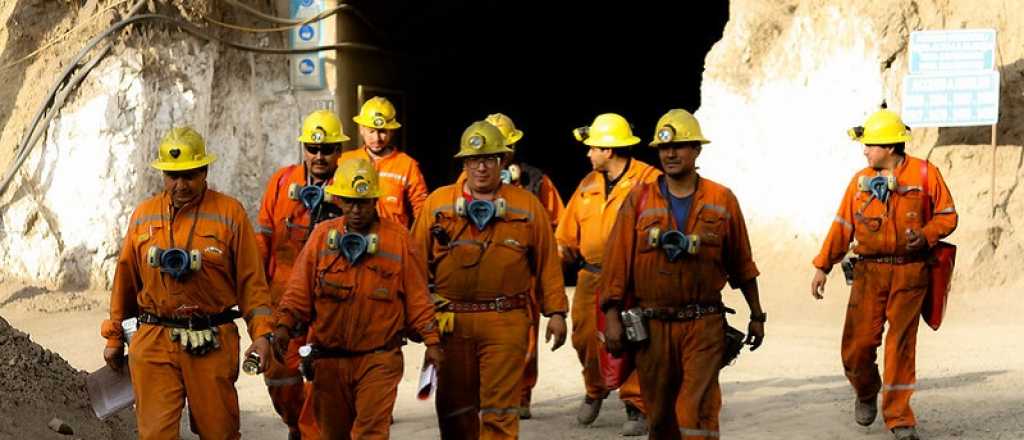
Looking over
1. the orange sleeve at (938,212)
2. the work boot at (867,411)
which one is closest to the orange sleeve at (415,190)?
the work boot at (867,411)

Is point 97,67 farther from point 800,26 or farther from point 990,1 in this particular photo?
point 990,1

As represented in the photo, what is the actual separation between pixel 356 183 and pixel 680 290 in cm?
175

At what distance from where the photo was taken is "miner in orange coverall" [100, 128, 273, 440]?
7.73m

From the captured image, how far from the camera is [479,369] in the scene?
28.5 feet

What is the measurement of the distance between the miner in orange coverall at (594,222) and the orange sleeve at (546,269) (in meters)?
1.85

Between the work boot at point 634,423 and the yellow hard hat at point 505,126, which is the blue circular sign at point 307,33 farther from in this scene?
the work boot at point 634,423

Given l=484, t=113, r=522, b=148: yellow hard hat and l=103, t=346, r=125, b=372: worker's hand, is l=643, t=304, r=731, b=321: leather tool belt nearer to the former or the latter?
l=103, t=346, r=125, b=372: worker's hand

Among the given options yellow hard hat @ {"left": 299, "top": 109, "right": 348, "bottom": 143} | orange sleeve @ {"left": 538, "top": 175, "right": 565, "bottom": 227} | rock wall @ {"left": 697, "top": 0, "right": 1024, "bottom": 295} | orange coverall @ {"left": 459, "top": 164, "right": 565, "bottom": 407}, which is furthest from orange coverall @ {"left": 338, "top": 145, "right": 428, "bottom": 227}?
rock wall @ {"left": 697, "top": 0, "right": 1024, "bottom": 295}

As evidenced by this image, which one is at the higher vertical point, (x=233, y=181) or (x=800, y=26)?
(x=800, y=26)

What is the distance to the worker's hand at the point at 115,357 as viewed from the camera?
801 centimetres

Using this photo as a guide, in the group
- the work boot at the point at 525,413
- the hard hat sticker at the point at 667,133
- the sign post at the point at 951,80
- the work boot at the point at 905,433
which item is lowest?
the work boot at the point at 525,413

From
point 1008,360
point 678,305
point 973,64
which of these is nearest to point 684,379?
point 678,305

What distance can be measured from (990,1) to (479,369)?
1110 centimetres

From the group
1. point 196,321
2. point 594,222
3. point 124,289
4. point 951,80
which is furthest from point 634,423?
point 951,80
